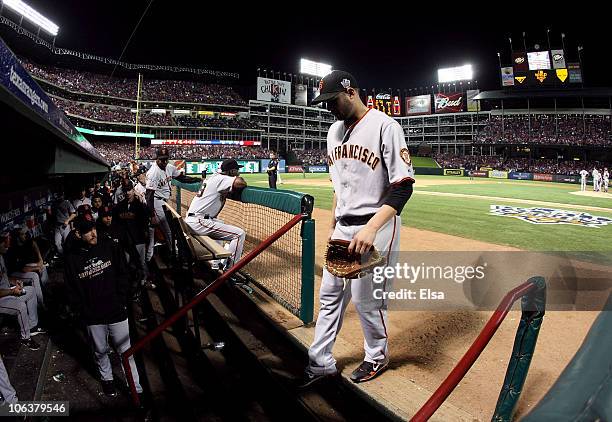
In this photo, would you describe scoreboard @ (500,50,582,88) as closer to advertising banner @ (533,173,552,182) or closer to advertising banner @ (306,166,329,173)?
advertising banner @ (533,173,552,182)

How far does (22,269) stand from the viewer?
18.5 ft

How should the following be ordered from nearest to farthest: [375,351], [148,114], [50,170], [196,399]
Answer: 1. [375,351]
2. [196,399]
3. [50,170]
4. [148,114]

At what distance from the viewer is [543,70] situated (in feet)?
190

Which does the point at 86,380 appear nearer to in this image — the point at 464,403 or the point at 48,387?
the point at 48,387

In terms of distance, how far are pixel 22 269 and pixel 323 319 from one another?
213 inches

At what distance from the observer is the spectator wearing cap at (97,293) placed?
3607 millimetres

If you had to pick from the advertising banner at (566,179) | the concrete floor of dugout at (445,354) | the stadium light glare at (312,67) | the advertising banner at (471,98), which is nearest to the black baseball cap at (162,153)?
the concrete floor of dugout at (445,354)

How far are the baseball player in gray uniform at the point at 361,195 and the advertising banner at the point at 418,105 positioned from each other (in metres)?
92.8

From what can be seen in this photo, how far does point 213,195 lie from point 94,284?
95.5 inches

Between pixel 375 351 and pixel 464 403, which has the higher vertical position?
pixel 375 351

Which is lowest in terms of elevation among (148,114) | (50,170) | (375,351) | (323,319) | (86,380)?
(86,380)

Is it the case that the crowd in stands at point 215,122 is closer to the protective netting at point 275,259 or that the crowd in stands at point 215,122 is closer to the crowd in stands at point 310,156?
the crowd in stands at point 310,156

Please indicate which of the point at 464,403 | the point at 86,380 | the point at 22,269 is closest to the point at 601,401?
the point at 464,403

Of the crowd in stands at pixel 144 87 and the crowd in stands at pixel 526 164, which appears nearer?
the crowd in stands at pixel 526 164
